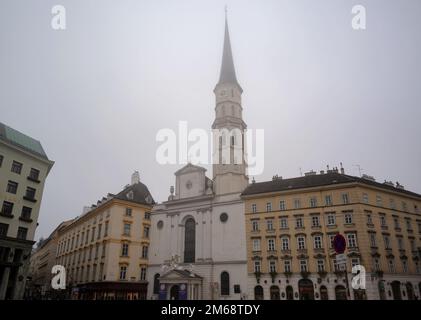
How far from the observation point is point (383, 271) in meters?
37.7

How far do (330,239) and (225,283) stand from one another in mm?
16560

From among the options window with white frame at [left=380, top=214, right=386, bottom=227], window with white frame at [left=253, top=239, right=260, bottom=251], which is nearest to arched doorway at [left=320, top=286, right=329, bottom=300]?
window with white frame at [left=253, top=239, right=260, bottom=251]

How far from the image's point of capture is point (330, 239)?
39844mm

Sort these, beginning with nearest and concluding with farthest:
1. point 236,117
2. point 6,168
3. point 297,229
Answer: point 6,168 < point 297,229 < point 236,117

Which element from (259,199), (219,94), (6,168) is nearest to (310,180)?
(259,199)

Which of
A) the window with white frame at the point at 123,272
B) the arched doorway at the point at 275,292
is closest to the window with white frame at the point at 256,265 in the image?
the arched doorway at the point at 275,292

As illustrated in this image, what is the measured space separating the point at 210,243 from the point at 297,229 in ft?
47.5

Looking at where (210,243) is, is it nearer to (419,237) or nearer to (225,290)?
(225,290)

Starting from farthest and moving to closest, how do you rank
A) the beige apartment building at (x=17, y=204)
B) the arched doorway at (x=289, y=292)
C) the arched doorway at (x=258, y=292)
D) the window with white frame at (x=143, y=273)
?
the window with white frame at (x=143, y=273)
the arched doorway at (x=258, y=292)
the arched doorway at (x=289, y=292)
the beige apartment building at (x=17, y=204)

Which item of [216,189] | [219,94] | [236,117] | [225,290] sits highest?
[219,94]

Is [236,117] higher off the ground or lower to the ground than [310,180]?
higher

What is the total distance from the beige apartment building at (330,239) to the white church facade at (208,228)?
3344 mm

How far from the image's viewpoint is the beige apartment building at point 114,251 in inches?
1809

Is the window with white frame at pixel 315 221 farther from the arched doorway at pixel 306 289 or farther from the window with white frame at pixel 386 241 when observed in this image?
the window with white frame at pixel 386 241
